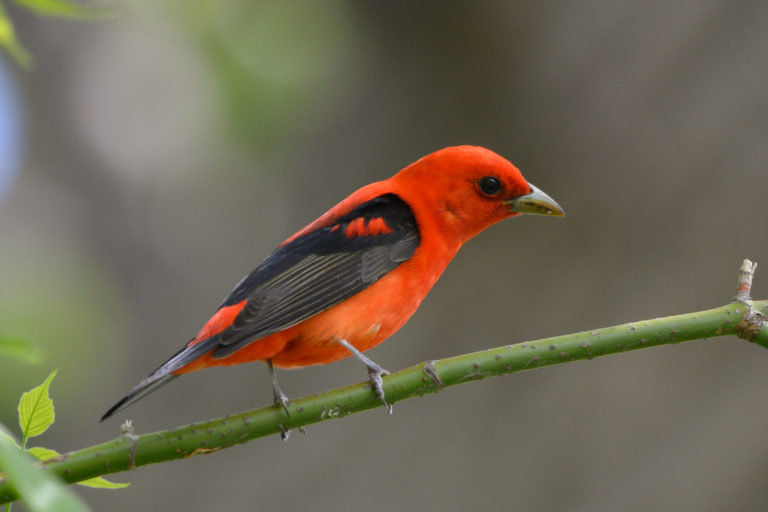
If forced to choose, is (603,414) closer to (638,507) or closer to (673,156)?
(638,507)

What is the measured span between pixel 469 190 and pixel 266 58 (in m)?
3.03

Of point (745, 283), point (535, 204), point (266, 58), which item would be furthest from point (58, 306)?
point (745, 283)

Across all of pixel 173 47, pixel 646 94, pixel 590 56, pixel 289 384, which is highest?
pixel 173 47

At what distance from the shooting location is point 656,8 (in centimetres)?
487

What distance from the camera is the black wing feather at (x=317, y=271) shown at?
86.7 inches

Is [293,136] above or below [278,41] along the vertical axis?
below

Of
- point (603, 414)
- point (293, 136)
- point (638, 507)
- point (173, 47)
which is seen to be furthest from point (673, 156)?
point (173, 47)

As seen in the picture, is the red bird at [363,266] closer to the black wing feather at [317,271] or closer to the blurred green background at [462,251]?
the black wing feather at [317,271]

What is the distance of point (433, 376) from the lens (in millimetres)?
1825

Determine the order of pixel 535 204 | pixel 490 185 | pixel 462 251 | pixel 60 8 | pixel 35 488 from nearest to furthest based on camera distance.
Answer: pixel 35 488 → pixel 60 8 → pixel 535 204 → pixel 490 185 → pixel 462 251

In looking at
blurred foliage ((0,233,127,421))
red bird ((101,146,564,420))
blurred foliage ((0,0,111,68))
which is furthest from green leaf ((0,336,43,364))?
blurred foliage ((0,233,127,421))

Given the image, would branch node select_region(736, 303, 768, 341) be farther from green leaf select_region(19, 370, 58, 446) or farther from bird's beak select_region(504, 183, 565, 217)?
green leaf select_region(19, 370, 58, 446)

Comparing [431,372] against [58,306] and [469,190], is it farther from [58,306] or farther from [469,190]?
[58,306]

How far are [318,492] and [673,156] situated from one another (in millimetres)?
2943
